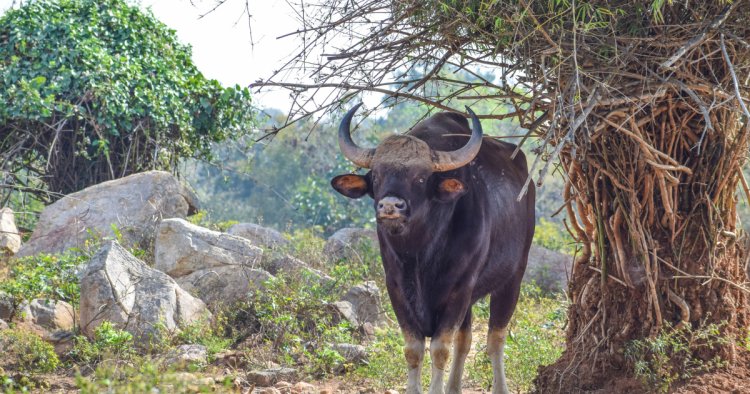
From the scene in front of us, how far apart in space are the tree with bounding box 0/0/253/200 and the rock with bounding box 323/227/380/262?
247 cm

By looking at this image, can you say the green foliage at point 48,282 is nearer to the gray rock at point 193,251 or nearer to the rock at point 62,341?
the rock at point 62,341

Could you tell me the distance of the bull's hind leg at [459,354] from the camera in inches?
246

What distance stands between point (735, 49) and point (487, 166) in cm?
185

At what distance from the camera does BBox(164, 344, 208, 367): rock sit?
682 cm

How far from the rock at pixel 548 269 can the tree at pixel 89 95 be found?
4733 millimetres

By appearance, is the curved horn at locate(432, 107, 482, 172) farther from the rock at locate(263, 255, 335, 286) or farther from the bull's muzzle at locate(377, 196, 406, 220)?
the rock at locate(263, 255, 335, 286)

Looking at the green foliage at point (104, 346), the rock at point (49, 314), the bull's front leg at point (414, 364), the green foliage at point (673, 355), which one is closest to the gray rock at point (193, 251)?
the rock at point (49, 314)

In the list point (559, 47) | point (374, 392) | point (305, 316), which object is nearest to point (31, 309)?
point (305, 316)

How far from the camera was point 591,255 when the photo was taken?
6.33m

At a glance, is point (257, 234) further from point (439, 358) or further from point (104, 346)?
point (439, 358)

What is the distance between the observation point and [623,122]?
17.5 ft

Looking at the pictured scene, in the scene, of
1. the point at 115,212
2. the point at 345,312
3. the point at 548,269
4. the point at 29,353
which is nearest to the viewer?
the point at 29,353

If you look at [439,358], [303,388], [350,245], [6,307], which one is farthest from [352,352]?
[350,245]

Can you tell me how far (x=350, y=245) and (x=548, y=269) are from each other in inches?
106
